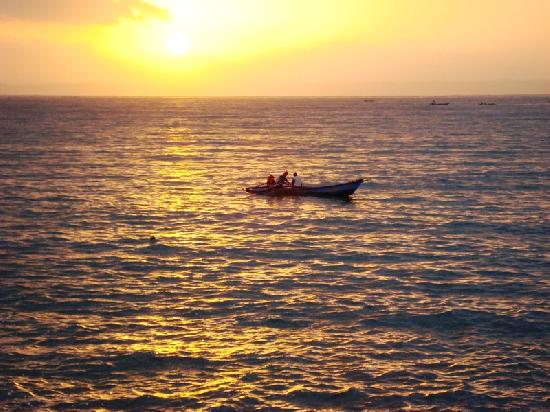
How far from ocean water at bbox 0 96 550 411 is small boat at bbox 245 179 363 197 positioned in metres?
0.94

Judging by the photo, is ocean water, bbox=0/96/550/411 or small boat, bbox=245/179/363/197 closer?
ocean water, bbox=0/96/550/411

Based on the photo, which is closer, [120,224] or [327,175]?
[120,224]

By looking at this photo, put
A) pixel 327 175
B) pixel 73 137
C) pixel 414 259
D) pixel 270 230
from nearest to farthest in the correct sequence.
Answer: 1. pixel 414 259
2. pixel 270 230
3. pixel 327 175
4. pixel 73 137

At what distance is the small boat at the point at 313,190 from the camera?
49781 millimetres

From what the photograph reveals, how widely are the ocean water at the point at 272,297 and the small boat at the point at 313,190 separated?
0.94m

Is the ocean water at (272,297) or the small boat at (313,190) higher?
the small boat at (313,190)

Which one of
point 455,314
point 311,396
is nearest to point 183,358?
point 311,396

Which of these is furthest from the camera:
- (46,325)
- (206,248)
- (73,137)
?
(73,137)

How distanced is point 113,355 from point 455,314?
12212 mm

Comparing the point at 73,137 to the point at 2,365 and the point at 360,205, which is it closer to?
the point at 360,205

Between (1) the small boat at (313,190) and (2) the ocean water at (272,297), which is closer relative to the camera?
(2) the ocean water at (272,297)

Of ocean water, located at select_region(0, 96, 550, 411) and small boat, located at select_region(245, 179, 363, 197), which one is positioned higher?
small boat, located at select_region(245, 179, 363, 197)

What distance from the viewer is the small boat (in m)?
49.8

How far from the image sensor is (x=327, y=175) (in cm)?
6638
